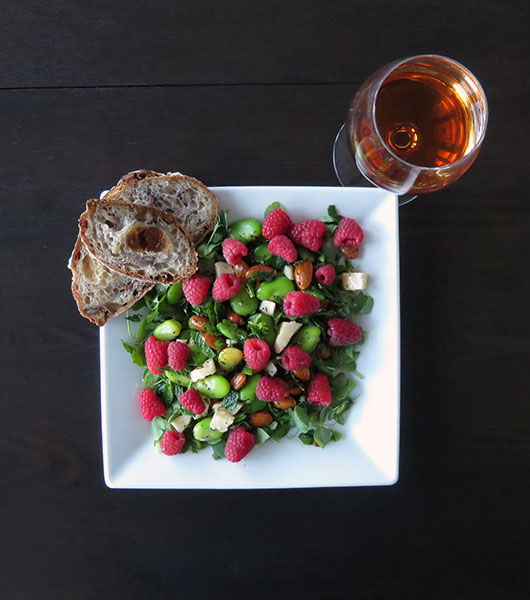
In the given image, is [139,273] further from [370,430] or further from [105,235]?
[370,430]

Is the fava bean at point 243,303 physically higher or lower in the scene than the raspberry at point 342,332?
higher

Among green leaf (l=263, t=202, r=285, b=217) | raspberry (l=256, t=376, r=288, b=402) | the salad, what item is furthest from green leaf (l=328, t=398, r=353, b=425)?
green leaf (l=263, t=202, r=285, b=217)

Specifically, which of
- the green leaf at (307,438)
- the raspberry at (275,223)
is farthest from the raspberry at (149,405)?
the raspberry at (275,223)

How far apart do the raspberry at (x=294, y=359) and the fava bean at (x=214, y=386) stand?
0.13 meters

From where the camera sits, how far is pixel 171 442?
1002mm

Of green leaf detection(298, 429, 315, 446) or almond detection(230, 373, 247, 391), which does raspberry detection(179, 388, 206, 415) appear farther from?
green leaf detection(298, 429, 315, 446)

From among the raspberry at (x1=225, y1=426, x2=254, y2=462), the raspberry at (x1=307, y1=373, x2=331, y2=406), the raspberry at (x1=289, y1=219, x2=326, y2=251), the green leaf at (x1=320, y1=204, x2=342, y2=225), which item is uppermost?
the green leaf at (x1=320, y1=204, x2=342, y2=225)

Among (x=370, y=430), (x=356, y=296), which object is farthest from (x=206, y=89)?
(x=370, y=430)

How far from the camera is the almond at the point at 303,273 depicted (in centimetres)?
99

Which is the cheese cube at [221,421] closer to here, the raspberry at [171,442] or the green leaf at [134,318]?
the raspberry at [171,442]

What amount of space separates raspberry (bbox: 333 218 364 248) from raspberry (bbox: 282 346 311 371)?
9.6 inches

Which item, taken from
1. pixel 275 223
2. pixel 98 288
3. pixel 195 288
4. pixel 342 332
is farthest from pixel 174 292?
pixel 342 332

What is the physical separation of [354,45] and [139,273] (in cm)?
71

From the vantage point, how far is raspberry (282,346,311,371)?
3.19ft
